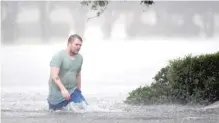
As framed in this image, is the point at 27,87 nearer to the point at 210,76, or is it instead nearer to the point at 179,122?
the point at 210,76

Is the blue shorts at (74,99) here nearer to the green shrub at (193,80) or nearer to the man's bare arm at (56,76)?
the man's bare arm at (56,76)

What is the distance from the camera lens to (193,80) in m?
12.1

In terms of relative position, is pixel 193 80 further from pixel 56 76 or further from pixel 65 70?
pixel 56 76

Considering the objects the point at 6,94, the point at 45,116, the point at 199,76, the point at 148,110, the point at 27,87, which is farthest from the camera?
the point at 27,87

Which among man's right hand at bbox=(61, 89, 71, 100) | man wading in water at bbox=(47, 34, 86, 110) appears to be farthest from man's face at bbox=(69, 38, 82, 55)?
man's right hand at bbox=(61, 89, 71, 100)

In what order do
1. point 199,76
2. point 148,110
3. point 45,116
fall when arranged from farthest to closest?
point 199,76 < point 148,110 < point 45,116

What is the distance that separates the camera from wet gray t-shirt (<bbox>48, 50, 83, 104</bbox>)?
9672 millimetres

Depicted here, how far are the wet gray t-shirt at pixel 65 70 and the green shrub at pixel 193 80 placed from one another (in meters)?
2.87

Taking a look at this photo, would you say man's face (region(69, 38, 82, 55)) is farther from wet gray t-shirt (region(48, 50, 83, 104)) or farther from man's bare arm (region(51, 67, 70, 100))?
man's bare arm (region(51, 67, 70, 100))

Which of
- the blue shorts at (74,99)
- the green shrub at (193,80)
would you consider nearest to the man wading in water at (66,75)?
the blue shorts at (74,99)

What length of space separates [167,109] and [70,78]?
7.30 ft

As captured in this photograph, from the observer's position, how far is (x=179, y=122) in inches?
355

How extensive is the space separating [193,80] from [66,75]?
317 cm

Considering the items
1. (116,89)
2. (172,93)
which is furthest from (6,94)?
(172,93)
